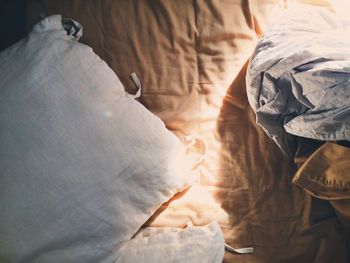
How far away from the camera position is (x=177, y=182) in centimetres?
78

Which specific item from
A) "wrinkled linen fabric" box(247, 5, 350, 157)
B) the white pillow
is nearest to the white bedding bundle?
the white pillow

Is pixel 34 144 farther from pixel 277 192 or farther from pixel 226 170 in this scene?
pixel 277 192

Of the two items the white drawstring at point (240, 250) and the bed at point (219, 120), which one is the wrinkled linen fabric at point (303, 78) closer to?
the bed at point (219, 120)

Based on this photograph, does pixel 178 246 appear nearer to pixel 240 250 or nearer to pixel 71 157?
pixel 240 250

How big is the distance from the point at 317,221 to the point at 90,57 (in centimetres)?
63

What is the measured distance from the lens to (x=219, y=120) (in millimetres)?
901

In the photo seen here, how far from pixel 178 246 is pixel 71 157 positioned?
0.28 metres

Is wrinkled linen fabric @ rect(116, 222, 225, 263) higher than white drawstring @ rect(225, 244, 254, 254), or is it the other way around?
wrinkled linen fabric @ rect(116, 222, 225, 263)

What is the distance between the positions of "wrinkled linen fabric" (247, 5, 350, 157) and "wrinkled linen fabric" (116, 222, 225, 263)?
26 cm

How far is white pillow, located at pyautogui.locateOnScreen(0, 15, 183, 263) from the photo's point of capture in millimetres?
671

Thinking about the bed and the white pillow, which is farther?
the bed

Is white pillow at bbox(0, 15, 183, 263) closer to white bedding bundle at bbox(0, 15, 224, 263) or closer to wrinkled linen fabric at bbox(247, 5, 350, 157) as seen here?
white bedding bundle at bbox(0, 15, 224, 263)

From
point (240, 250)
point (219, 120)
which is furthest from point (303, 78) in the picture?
point (240, 250)

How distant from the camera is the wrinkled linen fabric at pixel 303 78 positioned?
65 centimetres
